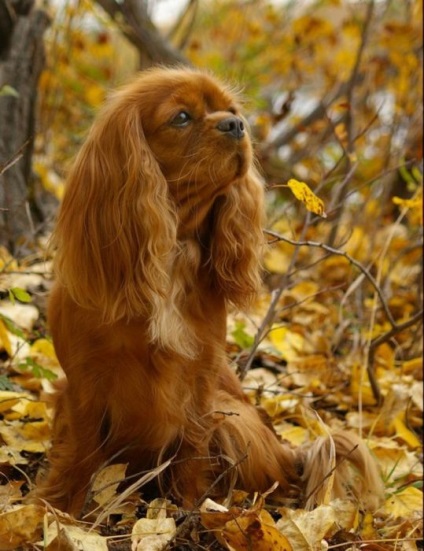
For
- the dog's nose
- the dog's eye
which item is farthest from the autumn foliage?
the dog's eye

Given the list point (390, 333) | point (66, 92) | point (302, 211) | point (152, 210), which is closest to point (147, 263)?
point (152, 210)

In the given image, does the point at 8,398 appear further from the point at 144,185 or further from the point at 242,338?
the point at 242,338

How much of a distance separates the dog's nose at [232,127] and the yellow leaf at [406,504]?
48.7 inches

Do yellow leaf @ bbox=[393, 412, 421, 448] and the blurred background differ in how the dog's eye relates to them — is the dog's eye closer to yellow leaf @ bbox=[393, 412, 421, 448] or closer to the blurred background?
the blurred background

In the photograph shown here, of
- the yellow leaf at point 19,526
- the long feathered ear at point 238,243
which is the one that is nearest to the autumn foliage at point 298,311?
the yellow leaf at point 19,526

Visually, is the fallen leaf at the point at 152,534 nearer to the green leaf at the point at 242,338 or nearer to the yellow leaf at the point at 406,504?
the yellow leaf at the point at 406,504

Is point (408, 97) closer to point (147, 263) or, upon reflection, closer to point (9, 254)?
point (9, 254)

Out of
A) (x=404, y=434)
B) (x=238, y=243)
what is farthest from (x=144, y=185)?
(x=404, y=434)

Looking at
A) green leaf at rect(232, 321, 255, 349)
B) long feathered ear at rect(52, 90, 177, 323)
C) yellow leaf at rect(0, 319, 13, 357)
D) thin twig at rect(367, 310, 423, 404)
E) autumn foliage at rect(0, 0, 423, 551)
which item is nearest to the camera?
autumn foliage at rect(0, 0, 423, 551)

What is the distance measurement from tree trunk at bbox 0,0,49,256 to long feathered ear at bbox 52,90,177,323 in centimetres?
160

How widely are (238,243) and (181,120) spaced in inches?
16.8

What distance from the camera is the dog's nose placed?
90.3 inches

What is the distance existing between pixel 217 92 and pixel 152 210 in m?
0.41

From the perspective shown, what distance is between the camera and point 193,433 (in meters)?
2.48
